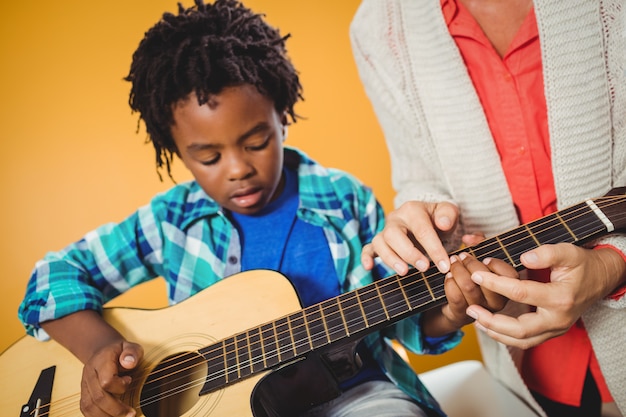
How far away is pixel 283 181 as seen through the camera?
1.04 m

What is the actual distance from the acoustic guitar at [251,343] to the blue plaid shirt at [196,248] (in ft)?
0.38

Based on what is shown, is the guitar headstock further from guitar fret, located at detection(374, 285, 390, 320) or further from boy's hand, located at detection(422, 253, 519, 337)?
guitar fret, located at detection(374, 285, 390, 320)

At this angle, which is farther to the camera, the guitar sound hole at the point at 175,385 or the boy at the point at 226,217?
the boy at the point at 226,217

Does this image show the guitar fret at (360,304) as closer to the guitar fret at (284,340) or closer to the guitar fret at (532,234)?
the guitar fret at (284,340)

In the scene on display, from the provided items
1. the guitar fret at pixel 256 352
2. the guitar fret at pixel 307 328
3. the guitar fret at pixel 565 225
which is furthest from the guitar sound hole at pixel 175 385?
the guitar fret at pixel 565 225

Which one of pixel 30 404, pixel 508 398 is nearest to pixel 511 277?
pixel 508 398

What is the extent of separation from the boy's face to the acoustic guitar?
21 cm

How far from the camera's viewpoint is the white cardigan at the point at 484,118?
0.68 m

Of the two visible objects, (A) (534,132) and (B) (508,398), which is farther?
(B) (508,398)

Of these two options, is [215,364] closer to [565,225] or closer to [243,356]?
[243,356]

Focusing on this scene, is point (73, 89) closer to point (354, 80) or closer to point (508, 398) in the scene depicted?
point (354, 80)

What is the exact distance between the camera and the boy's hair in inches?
A: 33.9

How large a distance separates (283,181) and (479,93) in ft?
1.69

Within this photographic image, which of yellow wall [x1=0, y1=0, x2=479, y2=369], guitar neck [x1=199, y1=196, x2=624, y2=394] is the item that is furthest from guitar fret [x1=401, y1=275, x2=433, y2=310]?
yellow wall [x1=0, y1=0, x2=479, y2=369]
